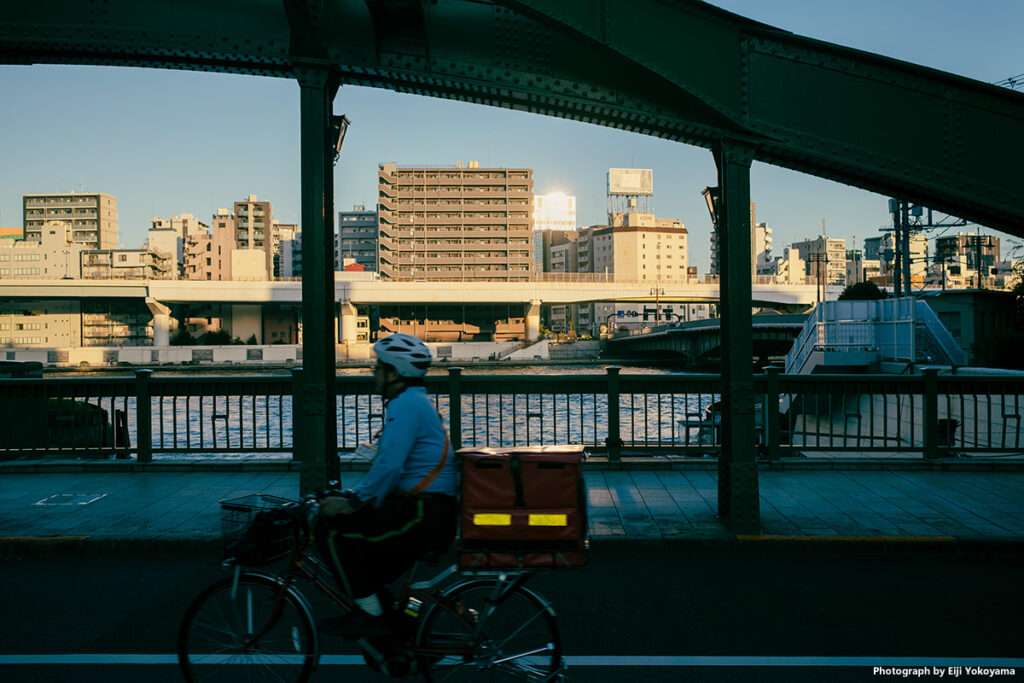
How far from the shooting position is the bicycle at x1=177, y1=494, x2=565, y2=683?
3.67 m

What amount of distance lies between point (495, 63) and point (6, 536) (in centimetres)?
649

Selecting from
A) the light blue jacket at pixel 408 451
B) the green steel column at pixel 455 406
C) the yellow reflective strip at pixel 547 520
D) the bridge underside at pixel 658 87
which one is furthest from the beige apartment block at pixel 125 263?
the yellow reflective strip at pixel 547 520

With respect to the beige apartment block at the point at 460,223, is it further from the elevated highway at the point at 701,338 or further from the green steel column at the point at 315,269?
the green steel column at the point at 315,269

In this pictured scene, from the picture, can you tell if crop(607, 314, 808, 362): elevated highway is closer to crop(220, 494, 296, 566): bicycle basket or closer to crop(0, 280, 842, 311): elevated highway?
crop(0, 280, 842, 311): elevated highway

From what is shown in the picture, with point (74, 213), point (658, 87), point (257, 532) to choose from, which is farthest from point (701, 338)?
point (74, 213)

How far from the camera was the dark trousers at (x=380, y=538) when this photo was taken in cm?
357

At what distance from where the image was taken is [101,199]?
174 metres

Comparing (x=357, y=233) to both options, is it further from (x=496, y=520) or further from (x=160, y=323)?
(x=496, y=520)

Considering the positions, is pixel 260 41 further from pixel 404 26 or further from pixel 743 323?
pixel 743 323

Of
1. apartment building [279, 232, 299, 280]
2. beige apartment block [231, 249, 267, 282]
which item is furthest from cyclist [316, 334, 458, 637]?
apartment building [279, 232, 299, 280]

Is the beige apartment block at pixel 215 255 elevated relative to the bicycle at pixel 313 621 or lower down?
elevated

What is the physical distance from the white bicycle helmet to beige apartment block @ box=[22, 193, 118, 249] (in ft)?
639

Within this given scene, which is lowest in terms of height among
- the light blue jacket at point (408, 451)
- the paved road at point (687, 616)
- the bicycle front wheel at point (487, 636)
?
the paved road at point (687, 616)

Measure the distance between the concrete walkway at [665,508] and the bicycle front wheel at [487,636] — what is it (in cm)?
333
